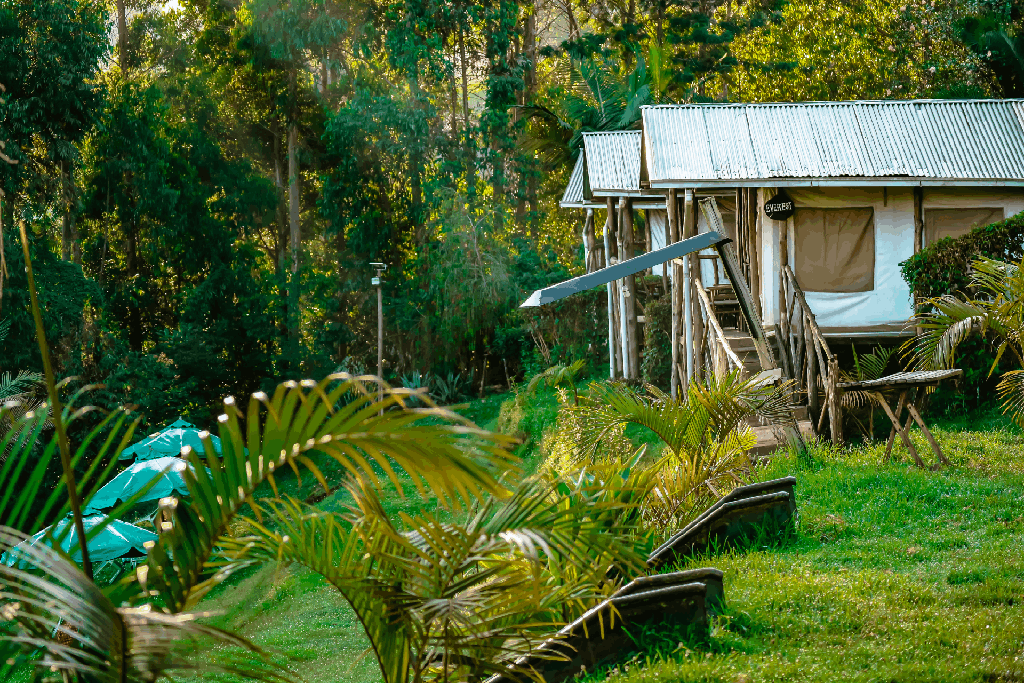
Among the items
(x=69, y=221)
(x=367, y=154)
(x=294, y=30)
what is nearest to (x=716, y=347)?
(x=69, y=221)

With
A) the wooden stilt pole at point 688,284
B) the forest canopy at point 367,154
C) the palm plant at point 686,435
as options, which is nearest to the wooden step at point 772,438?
the palm plant at point 686,435

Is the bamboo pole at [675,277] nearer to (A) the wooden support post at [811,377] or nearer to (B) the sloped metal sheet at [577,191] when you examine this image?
(A) the wooden support post at [811,377]

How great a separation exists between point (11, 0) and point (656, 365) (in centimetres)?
1680

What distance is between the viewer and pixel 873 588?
562cm

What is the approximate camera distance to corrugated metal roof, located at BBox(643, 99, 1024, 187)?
13.1m

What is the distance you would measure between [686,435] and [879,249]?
749cm

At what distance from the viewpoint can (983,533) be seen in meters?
6.73

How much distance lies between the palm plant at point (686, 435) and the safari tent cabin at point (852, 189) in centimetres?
528

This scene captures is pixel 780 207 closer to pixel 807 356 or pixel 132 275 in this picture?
pixel 807 356

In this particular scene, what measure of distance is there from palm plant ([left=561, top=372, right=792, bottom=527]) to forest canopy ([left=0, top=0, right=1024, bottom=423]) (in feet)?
57.9

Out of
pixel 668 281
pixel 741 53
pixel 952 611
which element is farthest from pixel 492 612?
pixel 741 53

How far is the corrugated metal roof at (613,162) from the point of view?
19.2 meters

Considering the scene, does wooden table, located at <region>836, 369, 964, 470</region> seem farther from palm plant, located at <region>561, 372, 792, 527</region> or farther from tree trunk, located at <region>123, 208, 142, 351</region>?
tree trunk, located at <region>123, 208, 142, 351</region>

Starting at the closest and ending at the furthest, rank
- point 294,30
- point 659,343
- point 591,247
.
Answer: point 659,343, point 591,247, point 294,30
